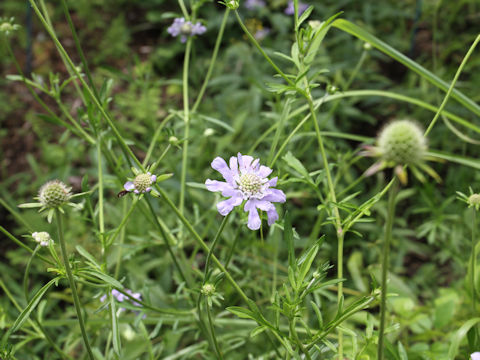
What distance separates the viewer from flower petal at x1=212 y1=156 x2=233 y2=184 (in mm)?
1147

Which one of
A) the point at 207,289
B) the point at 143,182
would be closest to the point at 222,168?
the point at 143,182

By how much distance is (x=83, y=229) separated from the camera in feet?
8.03

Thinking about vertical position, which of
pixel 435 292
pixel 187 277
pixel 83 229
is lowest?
pixel 435 292

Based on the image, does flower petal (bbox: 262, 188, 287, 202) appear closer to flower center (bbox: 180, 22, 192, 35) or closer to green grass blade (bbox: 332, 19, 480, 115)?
green grass blade (bbox: 332, 19, 480, 115)

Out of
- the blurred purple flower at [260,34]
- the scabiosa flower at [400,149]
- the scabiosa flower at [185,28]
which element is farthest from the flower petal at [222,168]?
the blurred purple flower at [260,34]

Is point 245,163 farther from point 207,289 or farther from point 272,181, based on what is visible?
point 207,289

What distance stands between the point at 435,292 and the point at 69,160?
2099 millimetres

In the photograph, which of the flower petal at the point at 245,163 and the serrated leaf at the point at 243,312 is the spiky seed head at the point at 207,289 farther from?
the flower petal at the point at 245,163

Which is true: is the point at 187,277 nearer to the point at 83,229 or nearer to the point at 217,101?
the point at 83,229

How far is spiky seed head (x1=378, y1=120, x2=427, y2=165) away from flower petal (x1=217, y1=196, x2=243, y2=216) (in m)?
0.43

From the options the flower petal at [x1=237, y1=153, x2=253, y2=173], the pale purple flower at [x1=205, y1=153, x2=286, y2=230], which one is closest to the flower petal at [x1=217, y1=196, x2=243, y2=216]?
the pale purple flower at [x1=205, y1=153, x2=286, y2=230]

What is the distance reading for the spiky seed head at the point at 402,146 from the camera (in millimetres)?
751

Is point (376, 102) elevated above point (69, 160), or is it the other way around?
point (376, 102)

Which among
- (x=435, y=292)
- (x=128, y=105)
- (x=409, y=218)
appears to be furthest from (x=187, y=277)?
(x=128, y=105)
